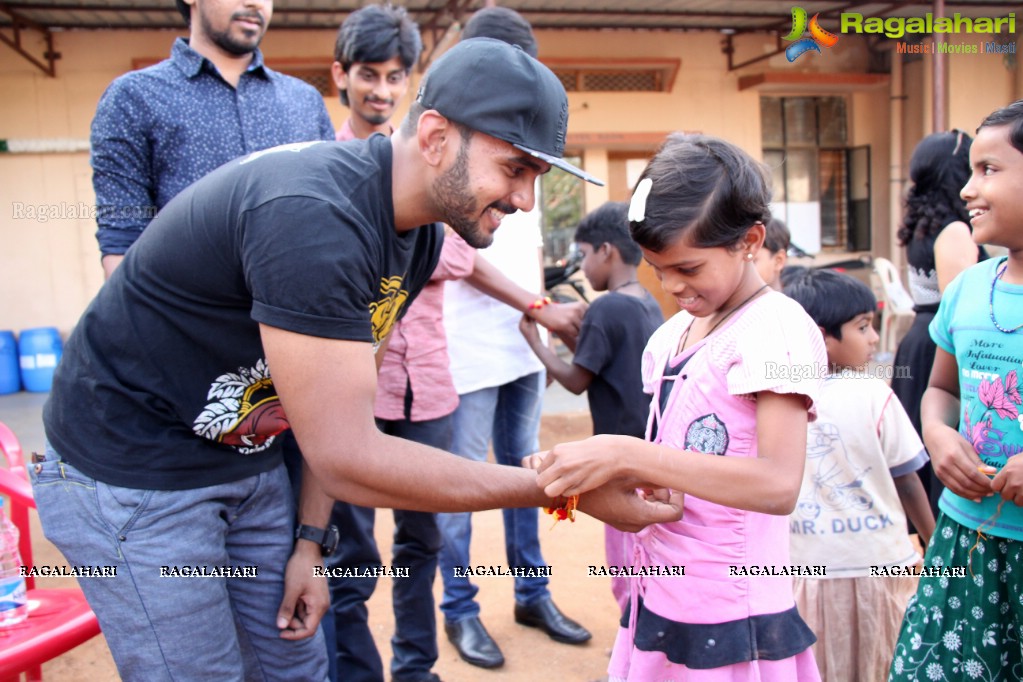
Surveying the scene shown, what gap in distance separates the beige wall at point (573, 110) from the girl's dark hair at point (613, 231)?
731 cm

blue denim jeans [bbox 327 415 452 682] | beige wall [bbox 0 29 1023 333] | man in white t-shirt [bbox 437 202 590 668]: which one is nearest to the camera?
blue denim jeans [bbox 327 415 452 682]

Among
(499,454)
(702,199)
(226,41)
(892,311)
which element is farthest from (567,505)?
(892,311)

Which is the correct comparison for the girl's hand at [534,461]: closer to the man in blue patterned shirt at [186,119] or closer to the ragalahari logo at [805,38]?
the man in blue patterned shirt at [186,119]

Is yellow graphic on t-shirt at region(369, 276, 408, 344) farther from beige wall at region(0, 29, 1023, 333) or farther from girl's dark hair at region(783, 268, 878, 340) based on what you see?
beige wall at region(0, 29, 1023, 333)

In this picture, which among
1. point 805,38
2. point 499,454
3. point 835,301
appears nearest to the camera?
point 835,301

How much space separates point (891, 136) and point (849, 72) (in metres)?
1.16

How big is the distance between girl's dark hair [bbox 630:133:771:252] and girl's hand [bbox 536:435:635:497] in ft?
1.56

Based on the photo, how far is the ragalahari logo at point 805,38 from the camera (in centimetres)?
1099

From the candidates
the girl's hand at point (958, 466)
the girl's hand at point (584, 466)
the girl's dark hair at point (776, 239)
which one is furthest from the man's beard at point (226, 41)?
the girl's hand at point (958, 466)

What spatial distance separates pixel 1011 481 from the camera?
1.88 metres

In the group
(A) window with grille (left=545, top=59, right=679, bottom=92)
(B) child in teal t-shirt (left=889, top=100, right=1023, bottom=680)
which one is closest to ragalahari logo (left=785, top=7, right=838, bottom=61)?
(A) window with grille (left=545, top=59, right=679, bottom=92)

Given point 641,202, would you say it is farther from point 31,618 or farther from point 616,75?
point 616,75

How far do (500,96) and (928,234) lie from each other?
2.37 metres

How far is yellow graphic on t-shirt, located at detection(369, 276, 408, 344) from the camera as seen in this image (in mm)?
1913
